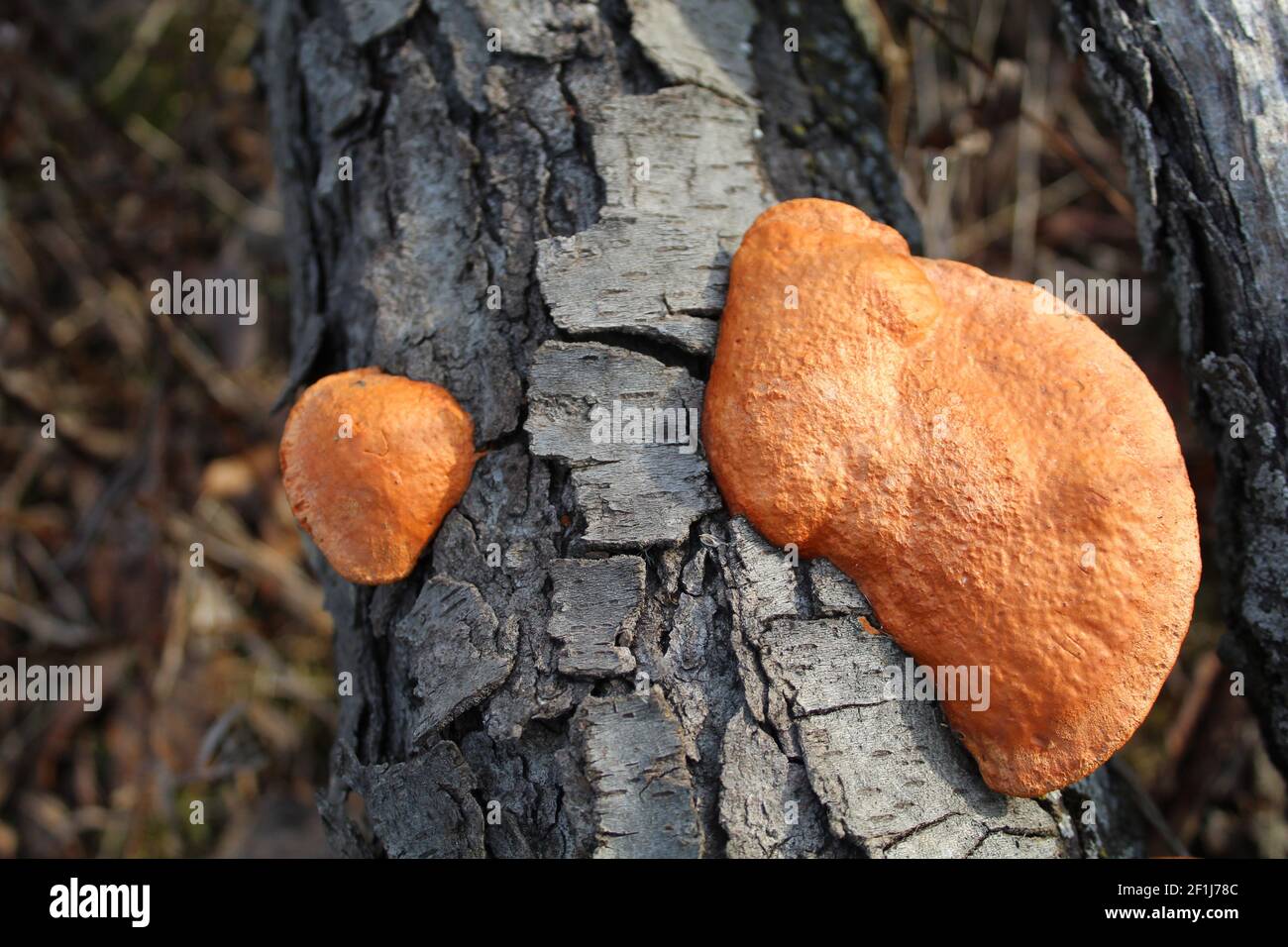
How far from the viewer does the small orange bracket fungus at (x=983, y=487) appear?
183 cm

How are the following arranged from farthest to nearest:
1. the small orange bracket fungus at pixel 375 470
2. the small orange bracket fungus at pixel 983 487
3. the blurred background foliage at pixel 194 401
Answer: the blurred background foliage at pixel 194 401
the small orange bracket fungus at pixel 375 470
the small orange bracket fungus at pixel 983 487

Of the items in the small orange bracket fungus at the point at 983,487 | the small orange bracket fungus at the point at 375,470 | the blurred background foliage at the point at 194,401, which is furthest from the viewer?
the blurred background foliage at the point at 194,401

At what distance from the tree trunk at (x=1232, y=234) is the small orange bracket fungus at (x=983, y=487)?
0.40 metres

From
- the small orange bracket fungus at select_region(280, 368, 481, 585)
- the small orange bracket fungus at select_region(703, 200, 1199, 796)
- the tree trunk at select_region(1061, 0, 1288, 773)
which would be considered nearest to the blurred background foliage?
the tree trunk at select_region(1061, 0, 1288, 773)

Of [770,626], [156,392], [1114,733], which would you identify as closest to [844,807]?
[770,626]

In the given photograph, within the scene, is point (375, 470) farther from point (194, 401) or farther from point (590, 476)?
point (194, 401)

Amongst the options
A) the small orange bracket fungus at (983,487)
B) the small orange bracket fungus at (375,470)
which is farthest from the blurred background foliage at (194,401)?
the small orange bracket fungus at (375,470)

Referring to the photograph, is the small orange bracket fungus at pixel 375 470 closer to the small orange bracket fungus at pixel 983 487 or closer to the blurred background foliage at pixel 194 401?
the small orange bracket fungus at pixel 983 487

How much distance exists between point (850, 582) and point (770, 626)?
0.66ft

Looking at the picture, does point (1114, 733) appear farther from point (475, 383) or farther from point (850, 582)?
point (475, 383)

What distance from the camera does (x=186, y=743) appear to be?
3.84 metres

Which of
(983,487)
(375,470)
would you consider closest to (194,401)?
(375,470)

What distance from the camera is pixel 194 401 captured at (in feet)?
13.8
